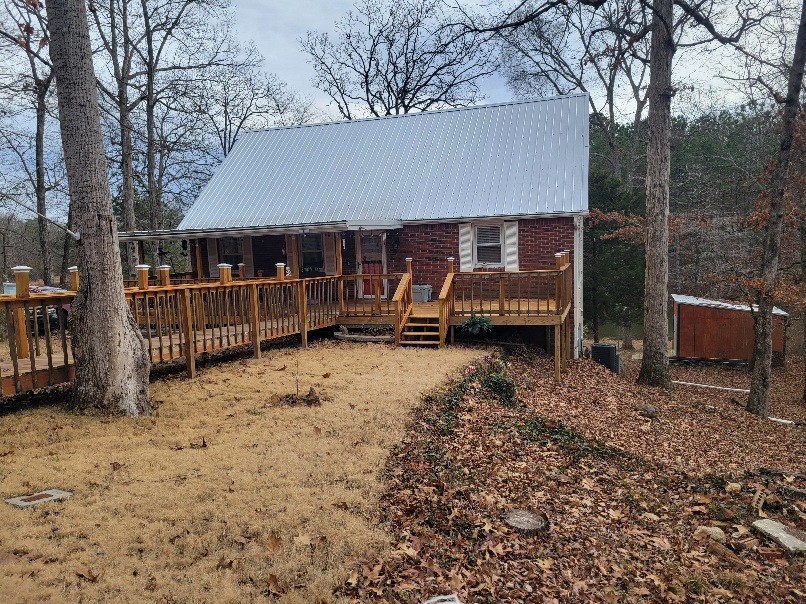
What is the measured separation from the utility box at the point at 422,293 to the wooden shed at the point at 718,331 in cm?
936

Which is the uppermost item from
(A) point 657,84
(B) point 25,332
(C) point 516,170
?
(A) point 657,84

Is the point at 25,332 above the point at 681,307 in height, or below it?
above

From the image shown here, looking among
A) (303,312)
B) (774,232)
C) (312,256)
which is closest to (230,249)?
(312,256)

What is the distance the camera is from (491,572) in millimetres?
3793

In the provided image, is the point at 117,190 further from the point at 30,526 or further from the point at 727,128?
the point at 727,128

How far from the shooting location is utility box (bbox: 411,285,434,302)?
14.6 meters

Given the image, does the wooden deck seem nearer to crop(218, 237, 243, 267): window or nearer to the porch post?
crop(218, 237, 243, 267): window

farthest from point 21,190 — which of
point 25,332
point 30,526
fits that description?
point 30,526

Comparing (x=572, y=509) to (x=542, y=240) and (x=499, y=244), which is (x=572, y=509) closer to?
(x=542, y=240)

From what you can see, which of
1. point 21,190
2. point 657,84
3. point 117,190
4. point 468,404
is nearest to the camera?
point 468,404

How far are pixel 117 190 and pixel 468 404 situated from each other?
22409mm

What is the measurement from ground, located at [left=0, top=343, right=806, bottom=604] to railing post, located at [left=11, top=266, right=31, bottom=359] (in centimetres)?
129

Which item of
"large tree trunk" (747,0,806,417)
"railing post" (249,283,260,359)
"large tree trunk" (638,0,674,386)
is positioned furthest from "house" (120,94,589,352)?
"large tree trunk" (747,0,806,417)

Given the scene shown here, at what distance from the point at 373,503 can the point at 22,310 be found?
204 inches
